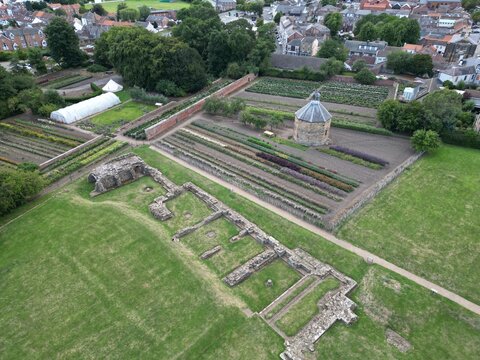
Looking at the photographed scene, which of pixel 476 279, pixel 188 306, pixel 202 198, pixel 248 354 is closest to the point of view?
pixel 248 354

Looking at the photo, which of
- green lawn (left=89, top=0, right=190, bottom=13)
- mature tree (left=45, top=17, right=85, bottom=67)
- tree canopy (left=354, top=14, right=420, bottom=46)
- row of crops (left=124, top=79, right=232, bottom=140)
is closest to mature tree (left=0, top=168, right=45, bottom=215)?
row of crops (left=124, top=79, right=232, bottom=140)

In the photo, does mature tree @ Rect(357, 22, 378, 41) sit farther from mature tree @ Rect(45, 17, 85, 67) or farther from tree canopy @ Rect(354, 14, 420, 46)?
mature tree @ Rect(45, 17, 85, 67)

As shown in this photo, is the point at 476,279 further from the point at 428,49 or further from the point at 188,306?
the point at 428,49

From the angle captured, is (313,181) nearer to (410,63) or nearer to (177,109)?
(177,109)

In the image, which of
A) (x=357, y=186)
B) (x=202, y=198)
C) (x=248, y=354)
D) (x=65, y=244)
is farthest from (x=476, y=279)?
(x=65, y=244)

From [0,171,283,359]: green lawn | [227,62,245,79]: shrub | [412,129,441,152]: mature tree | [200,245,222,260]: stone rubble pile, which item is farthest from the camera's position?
[227,62,245,79]: shrub

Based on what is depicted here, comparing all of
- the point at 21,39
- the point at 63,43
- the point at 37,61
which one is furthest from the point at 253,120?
the point at 21,39

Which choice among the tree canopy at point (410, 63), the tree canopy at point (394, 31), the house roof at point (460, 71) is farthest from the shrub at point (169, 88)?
the tree canopy at point (394, 31)
